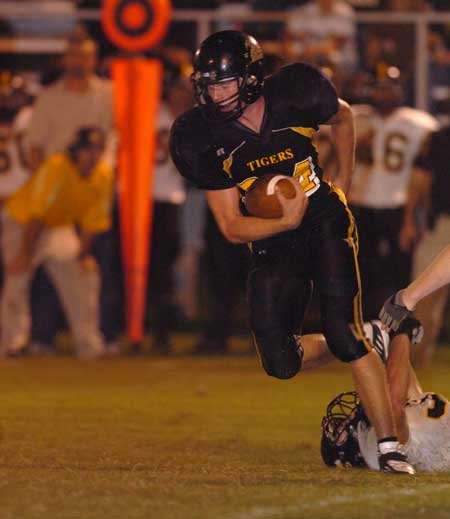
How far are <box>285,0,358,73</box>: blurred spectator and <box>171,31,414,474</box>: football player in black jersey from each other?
19.9 feet

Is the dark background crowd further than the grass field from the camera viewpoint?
Yes

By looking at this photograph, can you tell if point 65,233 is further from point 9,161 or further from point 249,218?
point 249,218

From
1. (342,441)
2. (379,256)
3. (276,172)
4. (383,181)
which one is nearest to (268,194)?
(276,172)

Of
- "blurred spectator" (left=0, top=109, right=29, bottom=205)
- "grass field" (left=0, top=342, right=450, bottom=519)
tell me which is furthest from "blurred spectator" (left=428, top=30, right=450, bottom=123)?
"blurred spectator" (left=0, top=109, right=29, bottom=205)

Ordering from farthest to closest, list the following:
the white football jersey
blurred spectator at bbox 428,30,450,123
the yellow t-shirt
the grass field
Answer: blurred spectator at bbox 428,30,450,123, the white football jersey, the yellow t-shirt, the grass field

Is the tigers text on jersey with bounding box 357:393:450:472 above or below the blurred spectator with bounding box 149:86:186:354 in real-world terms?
above

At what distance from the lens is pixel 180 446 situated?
A: 723 centimetres

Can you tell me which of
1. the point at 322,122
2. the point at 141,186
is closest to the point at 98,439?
the point at 322,122

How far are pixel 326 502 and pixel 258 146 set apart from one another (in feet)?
5.79

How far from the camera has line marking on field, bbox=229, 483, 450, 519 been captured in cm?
505

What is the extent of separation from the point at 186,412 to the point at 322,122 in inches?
95.9

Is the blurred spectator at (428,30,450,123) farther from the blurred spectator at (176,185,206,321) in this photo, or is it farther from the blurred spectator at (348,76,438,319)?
the blurred spectator at (176,185,206,321)

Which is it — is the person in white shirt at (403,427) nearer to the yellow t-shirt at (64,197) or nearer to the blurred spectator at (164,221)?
the yellow t-shirt at (64,197)

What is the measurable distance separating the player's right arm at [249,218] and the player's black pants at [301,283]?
222mm
